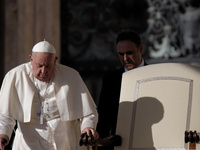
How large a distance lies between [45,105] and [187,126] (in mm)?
1016

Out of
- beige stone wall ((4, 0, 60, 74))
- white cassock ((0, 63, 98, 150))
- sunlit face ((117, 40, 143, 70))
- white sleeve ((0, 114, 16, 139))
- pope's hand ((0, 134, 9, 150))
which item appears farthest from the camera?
beige stone wall ((4, 0, 60, 74))

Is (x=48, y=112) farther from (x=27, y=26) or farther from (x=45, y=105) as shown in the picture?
(x=27, y=26)

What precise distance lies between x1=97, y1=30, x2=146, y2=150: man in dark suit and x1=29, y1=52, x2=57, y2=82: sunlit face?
2.39 feet

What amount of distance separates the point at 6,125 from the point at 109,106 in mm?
949

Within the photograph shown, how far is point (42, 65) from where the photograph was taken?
4.23 metres

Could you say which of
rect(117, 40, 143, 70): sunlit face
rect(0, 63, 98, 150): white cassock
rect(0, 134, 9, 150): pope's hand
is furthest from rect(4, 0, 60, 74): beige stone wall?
rect(0, 134, 9, 150): pope's hand

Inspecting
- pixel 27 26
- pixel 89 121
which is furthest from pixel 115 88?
pixel 27 26

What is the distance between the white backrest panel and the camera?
174 inches

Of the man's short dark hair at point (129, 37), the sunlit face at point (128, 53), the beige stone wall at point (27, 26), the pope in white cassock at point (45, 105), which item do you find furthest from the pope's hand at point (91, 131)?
the beige stone wall at point (27, 26)

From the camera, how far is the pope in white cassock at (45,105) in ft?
14.1

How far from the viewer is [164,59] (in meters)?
8.04

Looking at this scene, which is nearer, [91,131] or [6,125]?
[91,131]

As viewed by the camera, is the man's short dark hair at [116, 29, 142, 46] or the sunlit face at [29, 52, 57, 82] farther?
the man's short dark hair at [116, 29, 142, 46]

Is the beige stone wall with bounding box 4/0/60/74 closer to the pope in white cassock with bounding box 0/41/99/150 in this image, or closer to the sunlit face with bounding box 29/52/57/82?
the pope in white cassock with bounding box 0/41/99/150
